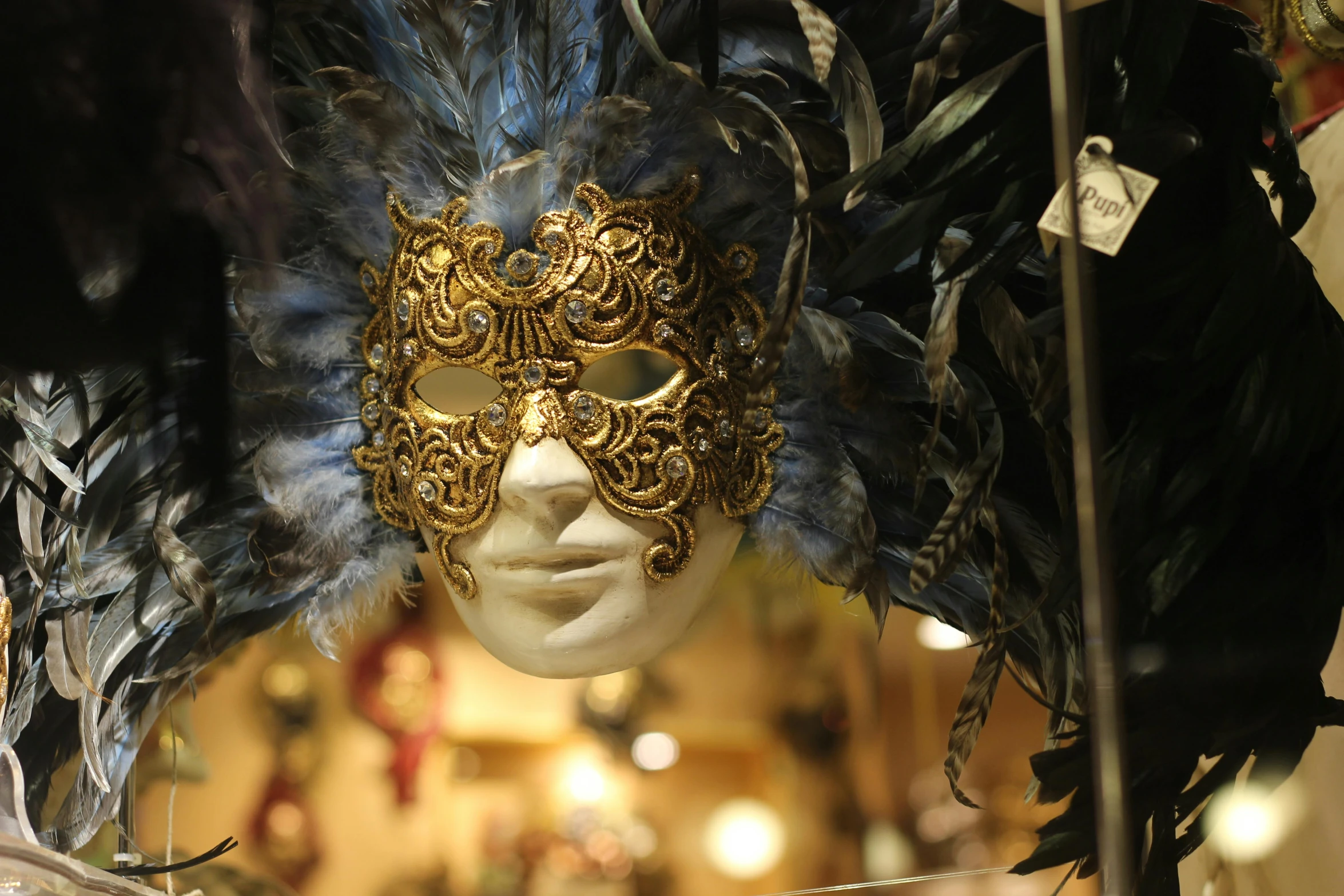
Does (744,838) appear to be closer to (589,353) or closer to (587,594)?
(587,594)

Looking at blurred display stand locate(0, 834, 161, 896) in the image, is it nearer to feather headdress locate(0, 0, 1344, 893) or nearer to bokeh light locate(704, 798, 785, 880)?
feather headdress locate(0, 0, 1344, 893)

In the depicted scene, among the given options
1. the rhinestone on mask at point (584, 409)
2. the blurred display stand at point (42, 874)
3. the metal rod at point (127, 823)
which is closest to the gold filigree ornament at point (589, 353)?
the rhinestone on mask at point (584, 409)

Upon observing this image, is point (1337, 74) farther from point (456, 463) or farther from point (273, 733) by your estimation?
point (273, 733)

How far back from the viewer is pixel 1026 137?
85 cm

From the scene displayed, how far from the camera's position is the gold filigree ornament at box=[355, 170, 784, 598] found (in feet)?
3.16

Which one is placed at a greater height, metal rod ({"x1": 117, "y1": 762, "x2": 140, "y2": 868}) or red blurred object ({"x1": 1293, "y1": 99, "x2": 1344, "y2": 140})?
red blurred object ({"x1": 1293, "y1": 99, "x2": 1344, "y2": 140})

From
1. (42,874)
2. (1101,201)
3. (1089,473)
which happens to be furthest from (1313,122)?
(42,874)

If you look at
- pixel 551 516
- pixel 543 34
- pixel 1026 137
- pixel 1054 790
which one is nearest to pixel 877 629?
pixel 1054 790

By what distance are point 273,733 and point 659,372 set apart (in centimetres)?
62

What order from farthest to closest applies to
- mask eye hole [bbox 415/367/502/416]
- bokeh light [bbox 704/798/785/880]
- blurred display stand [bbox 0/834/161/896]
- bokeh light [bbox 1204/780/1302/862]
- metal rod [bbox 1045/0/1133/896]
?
bokeh light [bbox 704/798/785/880] < mask eye hole [bbox 415/367/502/416] < bokeh light [bbox 1204/780/1302/862] < blurred display stand [bbox 0/834/161/896] < metal rod [bbox 1045/0/1133/896]

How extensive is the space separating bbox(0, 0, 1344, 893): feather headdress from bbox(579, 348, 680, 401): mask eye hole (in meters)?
0.12

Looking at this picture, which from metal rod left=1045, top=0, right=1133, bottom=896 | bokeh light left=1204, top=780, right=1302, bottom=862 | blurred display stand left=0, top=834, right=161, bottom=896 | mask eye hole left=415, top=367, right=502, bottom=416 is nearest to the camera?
metal rod left=1045, top=0, right=1133, bottom=896

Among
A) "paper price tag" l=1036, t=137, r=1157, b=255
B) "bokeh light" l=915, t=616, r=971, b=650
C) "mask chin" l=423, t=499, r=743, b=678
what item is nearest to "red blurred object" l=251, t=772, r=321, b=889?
"mask chin" l=423, t=499, r=743, b=678

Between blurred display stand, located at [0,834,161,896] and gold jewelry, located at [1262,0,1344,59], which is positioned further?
gold jewelry, located at [1262,0,1344,59]
